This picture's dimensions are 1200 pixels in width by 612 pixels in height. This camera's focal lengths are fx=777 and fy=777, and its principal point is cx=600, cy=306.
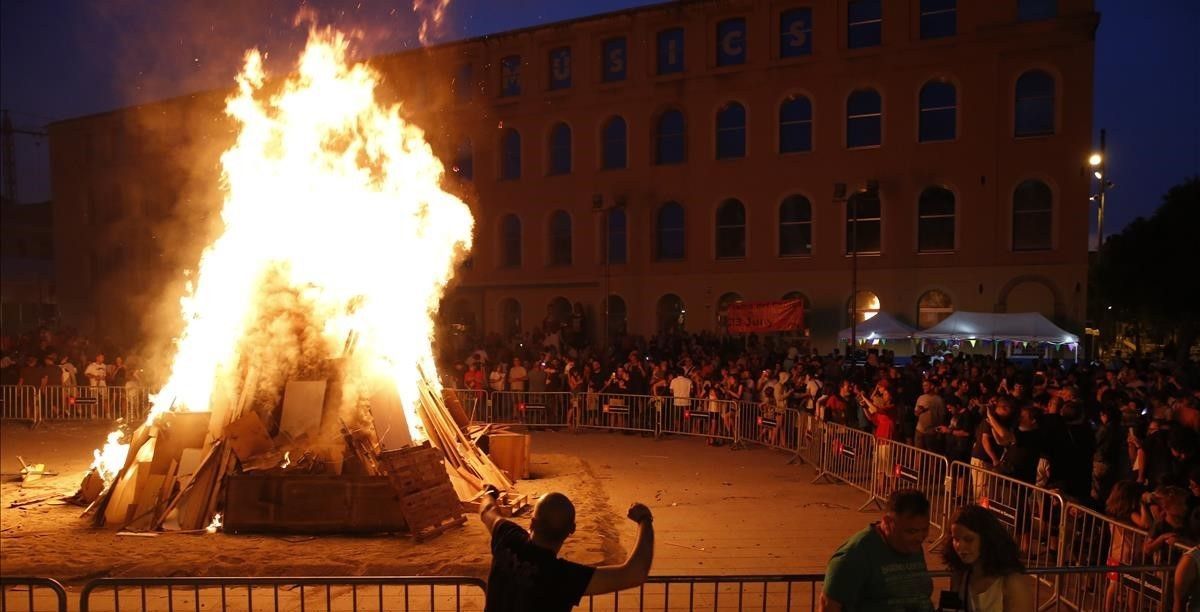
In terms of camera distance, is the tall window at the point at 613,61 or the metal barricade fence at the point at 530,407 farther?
the tall window at the point at 613,61

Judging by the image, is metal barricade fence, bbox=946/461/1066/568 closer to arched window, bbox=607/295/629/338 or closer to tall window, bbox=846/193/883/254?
tall window, bbox=846/193/883/254

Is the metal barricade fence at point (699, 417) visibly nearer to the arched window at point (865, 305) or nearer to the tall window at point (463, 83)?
the arched window at point (865, 305)

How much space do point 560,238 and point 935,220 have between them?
14190 millimetres

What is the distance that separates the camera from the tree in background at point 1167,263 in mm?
29672

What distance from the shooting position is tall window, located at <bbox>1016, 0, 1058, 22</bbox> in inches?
950

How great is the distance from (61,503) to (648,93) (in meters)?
23.8

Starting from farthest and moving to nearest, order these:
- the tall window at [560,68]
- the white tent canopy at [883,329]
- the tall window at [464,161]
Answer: the tall window at [464,161], the tall window at [560,68], the white tent canopy at [883,329]

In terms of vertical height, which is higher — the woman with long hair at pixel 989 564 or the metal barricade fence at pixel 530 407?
the woman with long hair at pixel 989 564

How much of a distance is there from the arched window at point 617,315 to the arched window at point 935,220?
1093 cm

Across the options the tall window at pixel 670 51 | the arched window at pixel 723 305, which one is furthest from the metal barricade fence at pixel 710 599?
the tall window at pixel 670 51

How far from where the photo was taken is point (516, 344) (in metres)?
28.6

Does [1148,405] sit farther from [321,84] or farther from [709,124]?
[709,124]

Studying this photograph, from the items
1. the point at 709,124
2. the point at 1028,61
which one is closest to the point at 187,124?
the point at 709,124

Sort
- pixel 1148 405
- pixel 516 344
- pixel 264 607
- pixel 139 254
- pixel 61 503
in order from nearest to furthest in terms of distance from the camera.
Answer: pixel 264 607, pixel 61 503, pixel 1148 405, pixel 516 344, pixel 139 254
